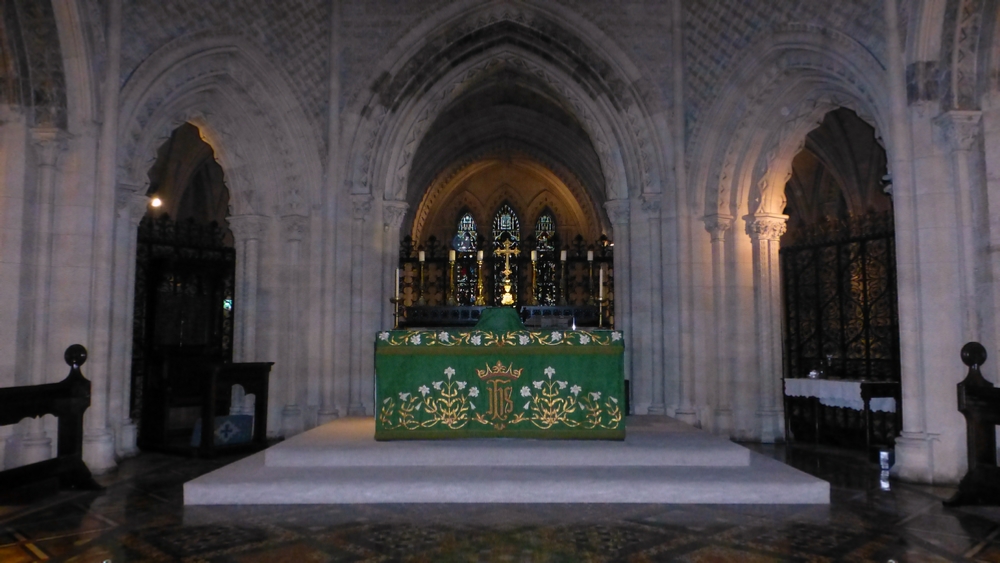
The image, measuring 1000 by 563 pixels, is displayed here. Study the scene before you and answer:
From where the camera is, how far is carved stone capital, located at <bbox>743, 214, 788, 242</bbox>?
10.2 metres

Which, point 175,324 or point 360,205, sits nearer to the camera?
point 360,205

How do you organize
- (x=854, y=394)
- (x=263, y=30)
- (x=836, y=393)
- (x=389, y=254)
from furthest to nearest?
(x=389, y=254), (x=263, y=30), (x=836, y=393), (x=854, y=394)

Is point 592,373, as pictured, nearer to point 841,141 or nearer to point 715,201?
point 715,201

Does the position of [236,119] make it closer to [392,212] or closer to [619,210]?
[392,212]

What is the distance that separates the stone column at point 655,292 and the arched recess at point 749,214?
1.91ft

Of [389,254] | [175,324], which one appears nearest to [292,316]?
[389,254]

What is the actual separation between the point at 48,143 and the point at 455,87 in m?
5.87

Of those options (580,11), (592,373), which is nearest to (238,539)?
(592,373)

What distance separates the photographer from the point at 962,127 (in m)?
6.79

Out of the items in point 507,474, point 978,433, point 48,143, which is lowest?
point 507,474

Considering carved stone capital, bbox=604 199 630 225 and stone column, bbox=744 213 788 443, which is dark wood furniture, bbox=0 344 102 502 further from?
stone column, bbox=744 213 788 443

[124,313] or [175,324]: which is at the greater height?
[124,313]

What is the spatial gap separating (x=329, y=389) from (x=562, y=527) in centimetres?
589

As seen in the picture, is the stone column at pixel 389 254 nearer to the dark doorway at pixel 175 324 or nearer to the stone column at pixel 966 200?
the dark doorway at pixel 175 324
